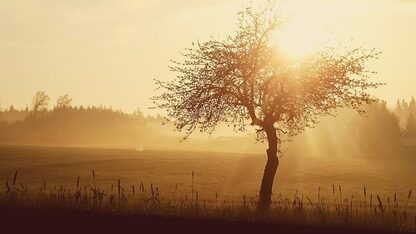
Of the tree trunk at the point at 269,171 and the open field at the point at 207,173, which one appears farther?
the open field at the point at 207,173

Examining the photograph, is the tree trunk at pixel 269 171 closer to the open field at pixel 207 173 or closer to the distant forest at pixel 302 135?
the open field at pixel 207 173

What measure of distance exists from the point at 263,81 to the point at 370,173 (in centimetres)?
5629

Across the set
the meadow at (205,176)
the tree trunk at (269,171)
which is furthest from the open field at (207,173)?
the tree trunk at (269,171)

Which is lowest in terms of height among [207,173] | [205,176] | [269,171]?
[205,176]

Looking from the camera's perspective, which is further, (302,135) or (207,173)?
(302,135)

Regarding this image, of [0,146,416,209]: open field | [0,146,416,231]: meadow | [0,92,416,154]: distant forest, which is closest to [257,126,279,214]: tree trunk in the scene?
[0,146,416,231]: meadow

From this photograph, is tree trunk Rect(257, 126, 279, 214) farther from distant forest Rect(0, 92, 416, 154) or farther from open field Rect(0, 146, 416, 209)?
distant forest Rect(0, 92, 416, 154)

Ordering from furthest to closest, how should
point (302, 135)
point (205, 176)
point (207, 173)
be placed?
1. point (302, 135)
2. point (207, 173)
3. point (205, 176)

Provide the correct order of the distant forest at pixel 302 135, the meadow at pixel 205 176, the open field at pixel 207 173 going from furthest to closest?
the distant forest at pixel 302 135
the open field at pixel 207 173
the meadow at pixel 205 176

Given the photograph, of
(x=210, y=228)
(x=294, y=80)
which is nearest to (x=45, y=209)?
Answer: (x=210, y=228)

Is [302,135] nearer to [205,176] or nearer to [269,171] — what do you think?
[205,176]

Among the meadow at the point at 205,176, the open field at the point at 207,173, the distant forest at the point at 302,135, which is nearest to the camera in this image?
the meadow at the point at 205,176

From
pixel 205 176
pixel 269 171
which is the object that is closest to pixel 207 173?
pixel 205 176

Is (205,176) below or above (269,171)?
below
